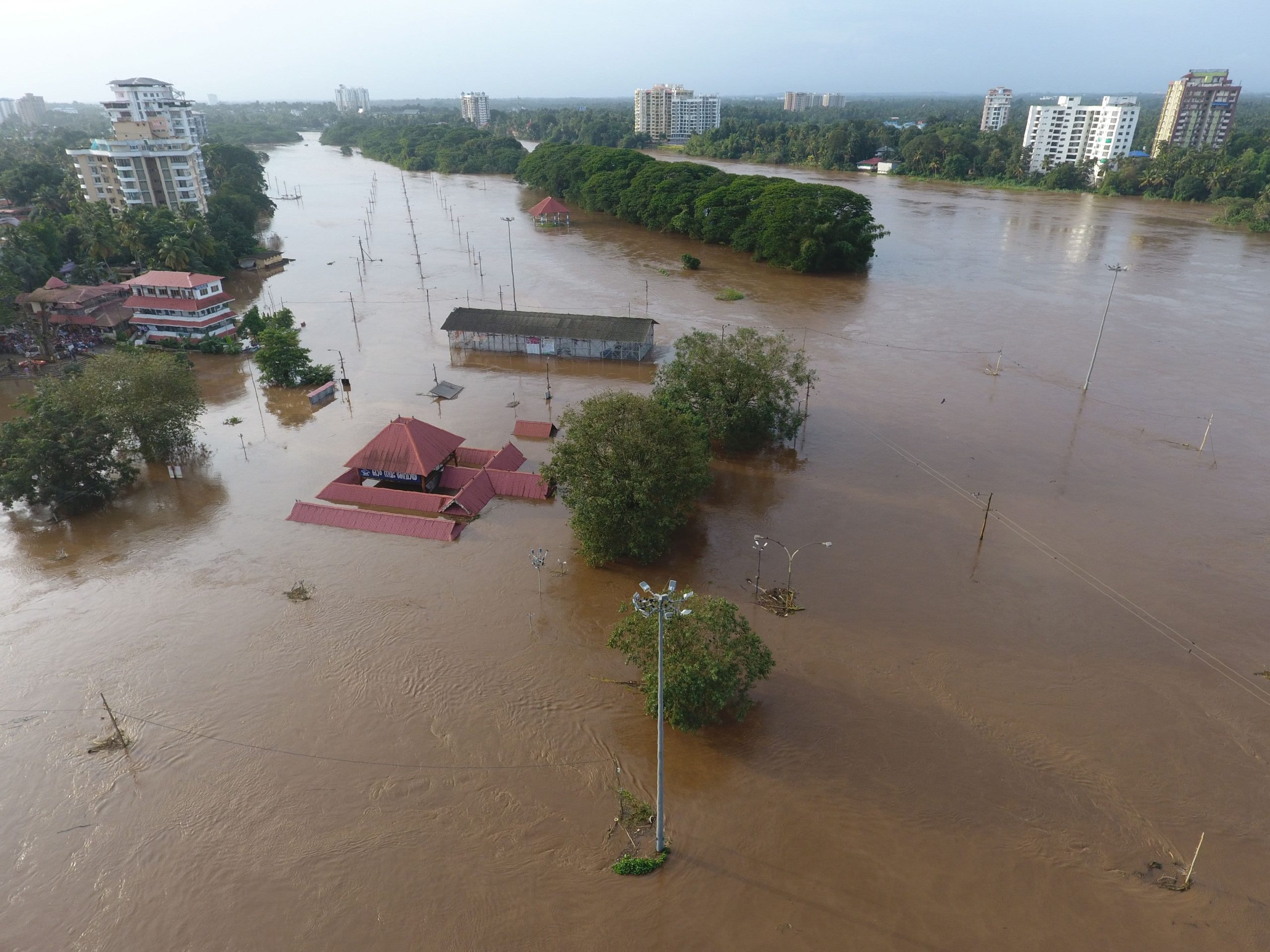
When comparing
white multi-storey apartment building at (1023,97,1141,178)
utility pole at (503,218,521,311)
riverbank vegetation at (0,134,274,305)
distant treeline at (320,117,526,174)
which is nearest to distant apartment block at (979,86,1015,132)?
white multi-storey apartment building at (1023,97,1141,178)

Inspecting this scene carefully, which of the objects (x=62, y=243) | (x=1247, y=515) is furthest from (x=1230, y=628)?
(x=62, y=243)

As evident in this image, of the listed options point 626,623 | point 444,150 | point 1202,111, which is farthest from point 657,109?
point 626,623

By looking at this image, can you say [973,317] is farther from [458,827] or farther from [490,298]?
[458,827]

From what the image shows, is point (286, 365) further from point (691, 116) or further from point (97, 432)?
point (691, 116)

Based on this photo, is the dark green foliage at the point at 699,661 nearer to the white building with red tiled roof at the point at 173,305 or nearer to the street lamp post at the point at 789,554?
the street lamp post at the point at 789,554

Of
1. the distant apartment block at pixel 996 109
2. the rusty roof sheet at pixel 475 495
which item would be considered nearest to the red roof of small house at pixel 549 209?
the rusty roof sheet at pixel 475 495

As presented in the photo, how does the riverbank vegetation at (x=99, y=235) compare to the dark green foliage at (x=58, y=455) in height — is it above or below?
above
